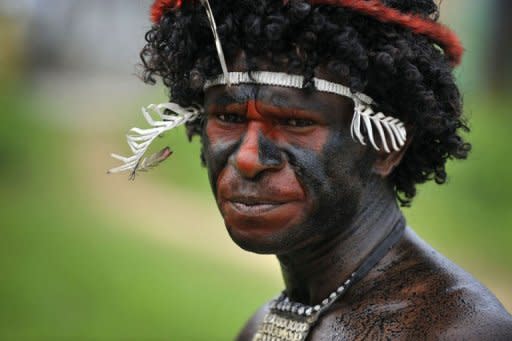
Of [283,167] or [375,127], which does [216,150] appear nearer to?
[283,167]

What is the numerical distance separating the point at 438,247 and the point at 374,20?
289 inches

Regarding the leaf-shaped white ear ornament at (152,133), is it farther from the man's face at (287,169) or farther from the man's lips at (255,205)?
the man's lips at (255,205)

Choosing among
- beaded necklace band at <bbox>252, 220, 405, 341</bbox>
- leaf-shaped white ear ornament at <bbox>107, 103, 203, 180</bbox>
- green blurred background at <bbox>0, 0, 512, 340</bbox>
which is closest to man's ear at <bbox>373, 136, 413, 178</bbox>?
beaded necklace band at <bbox>252, 220, 405, 341</bbox>

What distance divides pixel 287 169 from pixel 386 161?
45cm

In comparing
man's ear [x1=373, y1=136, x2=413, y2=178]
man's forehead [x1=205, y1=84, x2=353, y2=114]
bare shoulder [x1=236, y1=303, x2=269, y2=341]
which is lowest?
bare shoulder [x1=236, y1=303, x2=269, y2=341]

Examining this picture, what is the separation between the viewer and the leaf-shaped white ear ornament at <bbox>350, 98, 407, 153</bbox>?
130 inches

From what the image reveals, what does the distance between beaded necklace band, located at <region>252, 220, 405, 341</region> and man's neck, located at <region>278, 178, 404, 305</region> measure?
0.03 metres

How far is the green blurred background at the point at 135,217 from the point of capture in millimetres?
9297

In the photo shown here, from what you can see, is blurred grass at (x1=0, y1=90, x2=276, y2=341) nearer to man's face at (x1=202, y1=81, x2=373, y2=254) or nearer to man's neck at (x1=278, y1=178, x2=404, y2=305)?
man's neck at (x1=278, y1=178, x2=404, y2=305)

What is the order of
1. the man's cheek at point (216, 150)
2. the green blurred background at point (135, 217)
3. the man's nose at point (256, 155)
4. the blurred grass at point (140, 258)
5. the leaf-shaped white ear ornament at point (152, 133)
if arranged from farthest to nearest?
the green blurred background at point (135, 217) < the blurred grass at point (140, 258) < the leaf-shaped white ear ornament at point (152, 133) < the man's cheek at point (216, 150) < the man's nose at point (256, 155)

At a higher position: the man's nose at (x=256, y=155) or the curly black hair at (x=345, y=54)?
the curly black hair at (x=345, y=54)

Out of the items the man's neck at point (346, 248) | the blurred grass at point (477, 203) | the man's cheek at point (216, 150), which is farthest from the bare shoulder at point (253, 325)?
the blurred grass at point (477, 203)

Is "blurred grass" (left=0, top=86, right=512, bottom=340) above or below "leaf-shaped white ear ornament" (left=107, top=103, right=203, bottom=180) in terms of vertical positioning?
below

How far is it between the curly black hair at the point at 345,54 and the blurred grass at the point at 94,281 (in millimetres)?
5199
